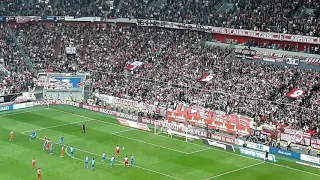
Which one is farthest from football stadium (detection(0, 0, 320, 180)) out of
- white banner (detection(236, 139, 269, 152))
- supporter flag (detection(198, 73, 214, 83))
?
supporter flag (detection(198, 73, 214, 83))

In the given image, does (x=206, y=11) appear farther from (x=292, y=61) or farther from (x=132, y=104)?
(x=132, y=104)

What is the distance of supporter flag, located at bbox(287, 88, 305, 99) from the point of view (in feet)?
210

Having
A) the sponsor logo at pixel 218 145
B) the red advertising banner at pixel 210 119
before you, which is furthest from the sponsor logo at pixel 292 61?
the sponsor logo at pixel 218 145

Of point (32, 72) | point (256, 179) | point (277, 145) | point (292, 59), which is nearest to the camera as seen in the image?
point (256, 179)

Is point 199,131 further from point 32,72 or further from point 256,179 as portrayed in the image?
point 32,72

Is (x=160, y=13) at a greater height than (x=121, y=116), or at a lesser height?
greater

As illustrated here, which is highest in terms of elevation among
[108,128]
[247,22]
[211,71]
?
[247,22]

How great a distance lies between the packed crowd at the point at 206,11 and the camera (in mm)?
71750

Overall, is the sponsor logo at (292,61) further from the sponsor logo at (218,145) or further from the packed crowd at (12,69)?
the packed crowd at (12,69)

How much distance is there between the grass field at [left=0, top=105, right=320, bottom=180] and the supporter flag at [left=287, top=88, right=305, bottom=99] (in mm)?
11348

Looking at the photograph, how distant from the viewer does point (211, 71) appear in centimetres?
7250

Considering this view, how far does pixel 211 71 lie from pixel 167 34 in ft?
40.0

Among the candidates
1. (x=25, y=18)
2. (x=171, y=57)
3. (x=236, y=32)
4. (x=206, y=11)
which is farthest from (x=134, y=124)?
(x=25, y=18)

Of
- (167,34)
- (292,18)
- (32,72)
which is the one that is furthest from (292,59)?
(32,72)
